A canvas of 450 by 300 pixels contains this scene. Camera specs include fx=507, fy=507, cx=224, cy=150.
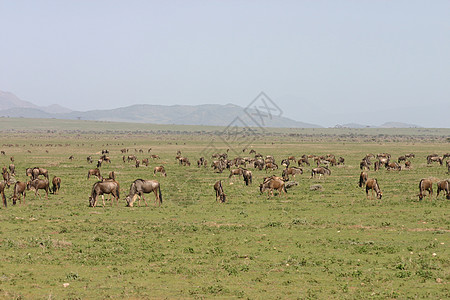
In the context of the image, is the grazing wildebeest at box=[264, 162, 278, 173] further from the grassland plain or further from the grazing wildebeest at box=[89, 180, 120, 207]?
the grazing wildebeest at box=[89, 180, 120, 207]

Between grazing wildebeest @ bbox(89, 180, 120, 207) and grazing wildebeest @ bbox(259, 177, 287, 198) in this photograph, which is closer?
grazing wildebeest @ bbox(89, 180, 120, 207)

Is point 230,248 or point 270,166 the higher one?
point 270,166

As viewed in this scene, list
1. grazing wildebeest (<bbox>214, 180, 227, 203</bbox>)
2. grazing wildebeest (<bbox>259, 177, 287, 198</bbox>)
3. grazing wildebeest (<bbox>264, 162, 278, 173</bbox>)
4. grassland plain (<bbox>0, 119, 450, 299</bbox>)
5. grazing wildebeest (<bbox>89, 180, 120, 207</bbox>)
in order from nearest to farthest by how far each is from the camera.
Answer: grassland plain (<bbox>0, 119, 450, 299</bbox>), grazing wildebeest (<bbox>89, 180, 120, 207</bbox>), grazing wildebeest (<bbox>214, 180, 227, 203</bbox>), grazing wildebeest (<bbox>259, 177, 287, 198</bbox>), grazing wildebeest (<bbox>264, 162, 278, 173</bbox>)

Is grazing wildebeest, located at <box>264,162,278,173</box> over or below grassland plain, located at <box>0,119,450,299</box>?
over

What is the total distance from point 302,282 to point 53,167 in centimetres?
4532

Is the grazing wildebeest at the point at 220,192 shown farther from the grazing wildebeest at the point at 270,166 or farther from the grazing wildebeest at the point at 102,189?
the grazing wildebeest at the point at 270,166

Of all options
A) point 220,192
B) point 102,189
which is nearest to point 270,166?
point 220,192

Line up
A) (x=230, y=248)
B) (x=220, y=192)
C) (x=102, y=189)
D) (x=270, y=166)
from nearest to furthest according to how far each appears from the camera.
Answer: (x=230, y=248), (x=102, y=189), (x=220, y=192), (x=270, y=166)

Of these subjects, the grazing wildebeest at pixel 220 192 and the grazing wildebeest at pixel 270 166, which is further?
the grazing wildebeest at pixel 270 166

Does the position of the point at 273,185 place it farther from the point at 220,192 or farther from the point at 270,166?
the point at 270,166

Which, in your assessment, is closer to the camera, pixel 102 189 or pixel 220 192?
pixel 102 189

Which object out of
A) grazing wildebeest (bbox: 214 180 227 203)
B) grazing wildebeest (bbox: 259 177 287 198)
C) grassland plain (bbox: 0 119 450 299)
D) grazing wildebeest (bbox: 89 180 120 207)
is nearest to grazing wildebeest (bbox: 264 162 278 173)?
grazing wildebeest (bbox: 259 177 287 198)

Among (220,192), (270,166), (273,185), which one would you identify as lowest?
(220,192)

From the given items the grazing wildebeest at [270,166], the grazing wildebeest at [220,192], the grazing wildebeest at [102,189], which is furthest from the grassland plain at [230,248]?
the grazing wildebeest at [270,166]
